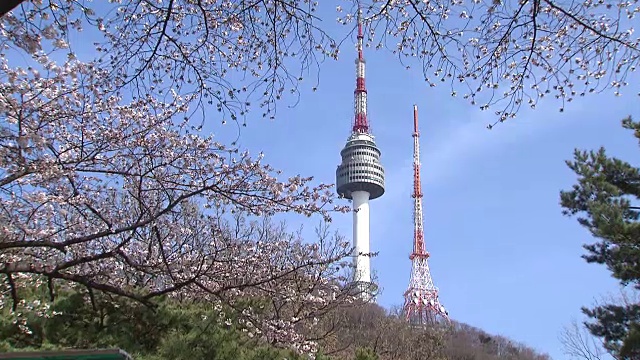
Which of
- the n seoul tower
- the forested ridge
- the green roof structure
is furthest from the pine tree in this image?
the n seoul tower

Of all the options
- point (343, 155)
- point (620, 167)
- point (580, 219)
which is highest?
point (343, 155)

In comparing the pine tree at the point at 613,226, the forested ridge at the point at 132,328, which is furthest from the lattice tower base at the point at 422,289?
the forested ridge at the point at 132,328

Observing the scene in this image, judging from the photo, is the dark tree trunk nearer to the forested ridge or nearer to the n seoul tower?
the forested ridge

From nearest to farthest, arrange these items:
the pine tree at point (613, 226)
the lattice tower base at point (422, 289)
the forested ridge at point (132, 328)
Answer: the forested ridge at point (132, 328) < the pine tree at point (613, 226) < the lattice tower base at point (422, 289)

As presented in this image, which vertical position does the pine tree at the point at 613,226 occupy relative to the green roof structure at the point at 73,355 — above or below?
above

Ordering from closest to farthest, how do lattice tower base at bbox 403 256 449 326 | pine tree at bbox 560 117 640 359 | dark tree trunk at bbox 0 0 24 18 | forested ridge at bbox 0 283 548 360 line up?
dark tree trunk at bbox 0 0 24 18, forested ridge at bbox 0 283 548 360, pine tree at bbox 560 117 640 359, lattice tower base at bbox 403 256 449 326

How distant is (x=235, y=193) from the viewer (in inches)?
249

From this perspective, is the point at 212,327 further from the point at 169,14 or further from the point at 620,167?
the point at 620,167

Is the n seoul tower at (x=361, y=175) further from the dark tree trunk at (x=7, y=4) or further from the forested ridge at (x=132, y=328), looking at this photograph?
the dark tree trunk at (x=7, y=4)

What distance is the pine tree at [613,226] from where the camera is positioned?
12.0 metres

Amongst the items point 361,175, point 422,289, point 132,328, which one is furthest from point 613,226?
point 361,175

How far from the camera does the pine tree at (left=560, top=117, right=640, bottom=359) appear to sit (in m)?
12.0

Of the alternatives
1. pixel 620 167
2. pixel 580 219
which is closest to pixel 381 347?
pixel 580 219

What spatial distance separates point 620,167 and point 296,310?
26.2 ft
